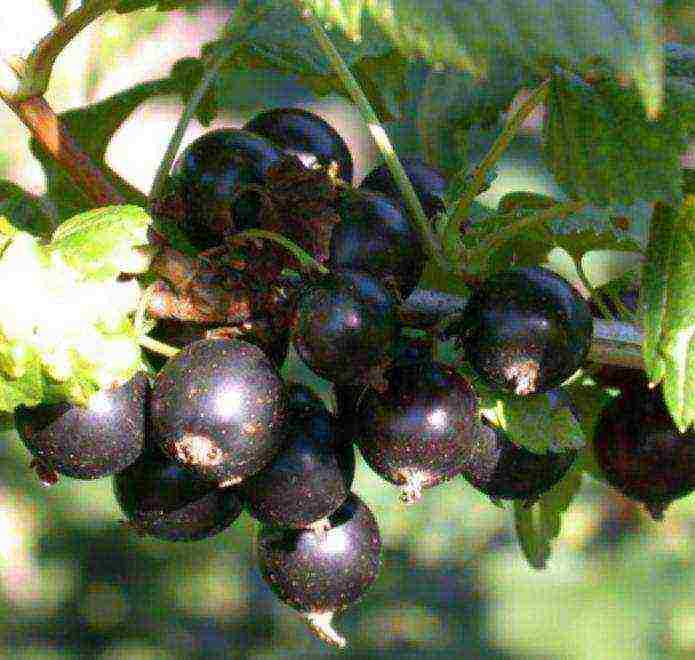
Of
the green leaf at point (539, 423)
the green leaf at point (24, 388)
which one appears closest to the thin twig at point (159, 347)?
the green leaf at point (24, 388)

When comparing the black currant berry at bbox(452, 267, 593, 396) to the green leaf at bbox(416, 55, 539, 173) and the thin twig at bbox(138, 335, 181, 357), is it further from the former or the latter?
the green leaf at bbox(416, 55, 539, 173)

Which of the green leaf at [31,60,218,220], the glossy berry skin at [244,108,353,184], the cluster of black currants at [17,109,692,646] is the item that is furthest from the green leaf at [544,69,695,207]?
the green leaf at [31,60,218,220]

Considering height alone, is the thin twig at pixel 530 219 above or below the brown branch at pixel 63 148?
below

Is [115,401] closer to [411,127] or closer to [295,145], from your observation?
[295,145]

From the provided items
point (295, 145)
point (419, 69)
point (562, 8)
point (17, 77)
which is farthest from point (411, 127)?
point (562, 8)

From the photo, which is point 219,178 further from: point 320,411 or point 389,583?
point 389,583

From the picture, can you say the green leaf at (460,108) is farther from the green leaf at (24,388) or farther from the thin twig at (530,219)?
the green leaf at (24,388)

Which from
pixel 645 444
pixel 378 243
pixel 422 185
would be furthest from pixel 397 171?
pixel 645 444
